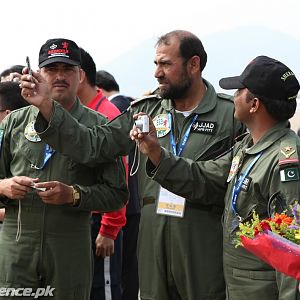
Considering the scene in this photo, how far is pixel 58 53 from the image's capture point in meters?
A: 4.88

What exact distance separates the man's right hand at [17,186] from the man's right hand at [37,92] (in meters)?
0.39

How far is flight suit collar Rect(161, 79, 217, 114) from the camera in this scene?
475 cm

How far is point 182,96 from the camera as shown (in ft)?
15.8

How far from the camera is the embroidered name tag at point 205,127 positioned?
467 centimetres

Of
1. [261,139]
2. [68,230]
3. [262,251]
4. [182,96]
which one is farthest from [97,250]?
[262,251]

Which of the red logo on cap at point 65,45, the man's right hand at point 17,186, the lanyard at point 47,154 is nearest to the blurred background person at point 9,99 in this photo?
the red logo on cap at point 65,45

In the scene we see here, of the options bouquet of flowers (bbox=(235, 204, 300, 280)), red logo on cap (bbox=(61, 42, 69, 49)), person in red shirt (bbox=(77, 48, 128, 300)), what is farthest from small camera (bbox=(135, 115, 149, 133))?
person in red shirt (bbox=(77, 48, 128, 300))

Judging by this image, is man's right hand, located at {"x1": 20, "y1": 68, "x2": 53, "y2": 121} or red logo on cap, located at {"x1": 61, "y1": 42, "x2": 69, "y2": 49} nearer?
man's right hand, located at {"x1": 20, "y1": 68, "x2": 53, "y2": 121}

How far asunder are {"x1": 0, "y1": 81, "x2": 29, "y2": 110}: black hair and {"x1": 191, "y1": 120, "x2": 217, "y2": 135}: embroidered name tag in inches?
65.5

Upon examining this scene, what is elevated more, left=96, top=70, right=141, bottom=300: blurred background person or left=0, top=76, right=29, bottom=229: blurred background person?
left=0, top=76, right=29, bottom=229: blurred background person

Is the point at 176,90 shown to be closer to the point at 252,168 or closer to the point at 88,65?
the point at 252,168

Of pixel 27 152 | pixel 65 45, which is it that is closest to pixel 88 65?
pixel 65 45

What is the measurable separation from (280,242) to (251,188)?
2.92 ft

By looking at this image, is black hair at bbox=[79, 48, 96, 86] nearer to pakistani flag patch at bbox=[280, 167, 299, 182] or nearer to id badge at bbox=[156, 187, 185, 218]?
id badge at bbox=[156, 187, 185, 218]
